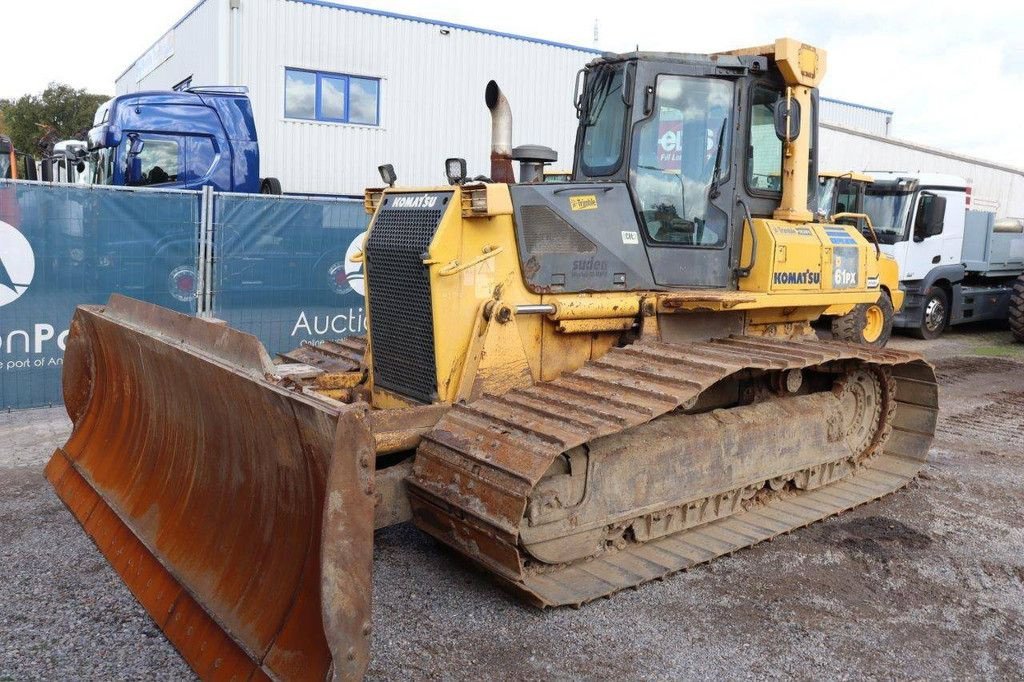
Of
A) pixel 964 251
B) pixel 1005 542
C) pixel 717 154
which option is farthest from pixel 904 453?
pixel 964 251

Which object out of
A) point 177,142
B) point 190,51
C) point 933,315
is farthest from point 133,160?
point 933,315

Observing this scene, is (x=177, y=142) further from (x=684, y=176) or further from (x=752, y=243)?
(x=752, y=243)

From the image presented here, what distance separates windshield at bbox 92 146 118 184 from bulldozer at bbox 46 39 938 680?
8150 mm

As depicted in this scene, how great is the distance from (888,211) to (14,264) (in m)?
12.5

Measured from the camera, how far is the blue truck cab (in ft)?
42.2

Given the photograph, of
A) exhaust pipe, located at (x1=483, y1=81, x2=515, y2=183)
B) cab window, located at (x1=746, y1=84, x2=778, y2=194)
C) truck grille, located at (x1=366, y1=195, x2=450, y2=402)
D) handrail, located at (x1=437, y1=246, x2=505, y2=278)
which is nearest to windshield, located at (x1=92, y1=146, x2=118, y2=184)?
truck grille, located at (x1=366, y1=195, x2=450, y2=402)

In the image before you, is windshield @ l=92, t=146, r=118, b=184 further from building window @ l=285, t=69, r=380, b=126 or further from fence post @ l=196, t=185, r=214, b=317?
building window @ l=285, t=69, r=380, b=126

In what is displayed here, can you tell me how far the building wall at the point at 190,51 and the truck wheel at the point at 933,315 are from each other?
13888 mm

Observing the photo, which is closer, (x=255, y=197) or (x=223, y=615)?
(x=223, y=615)

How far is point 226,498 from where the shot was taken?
4031 millimetres

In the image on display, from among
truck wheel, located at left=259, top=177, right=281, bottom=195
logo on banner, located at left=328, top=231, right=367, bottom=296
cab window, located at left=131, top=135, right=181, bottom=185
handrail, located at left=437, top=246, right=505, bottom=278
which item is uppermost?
cab window, located at left=131, top=135, right=181, bottom=185

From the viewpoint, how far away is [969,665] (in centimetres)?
393

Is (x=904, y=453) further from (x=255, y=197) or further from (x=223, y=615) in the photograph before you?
(x=255, y=197)

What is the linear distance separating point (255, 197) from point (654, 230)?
5173 millimetres
